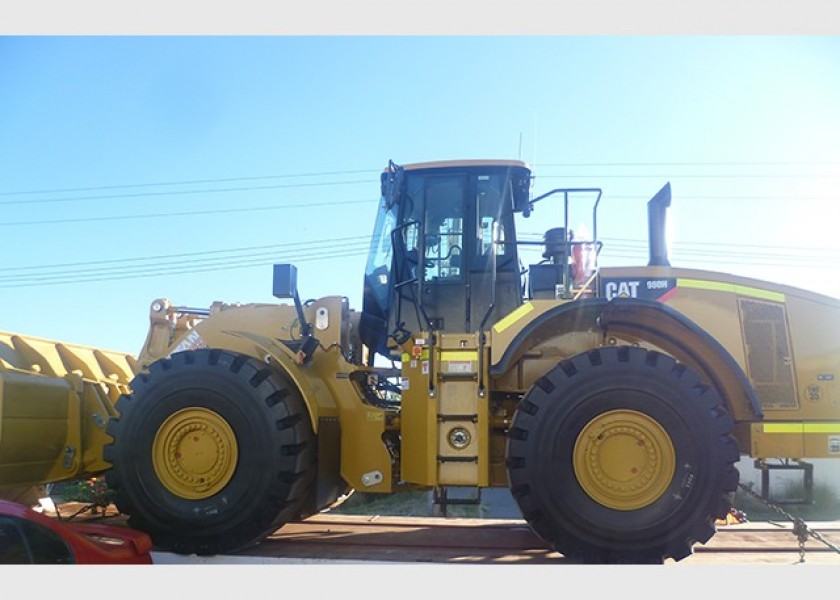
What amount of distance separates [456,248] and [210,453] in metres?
2.72

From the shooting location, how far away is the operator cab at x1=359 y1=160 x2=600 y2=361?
19.6 feet

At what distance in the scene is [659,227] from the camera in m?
5.98

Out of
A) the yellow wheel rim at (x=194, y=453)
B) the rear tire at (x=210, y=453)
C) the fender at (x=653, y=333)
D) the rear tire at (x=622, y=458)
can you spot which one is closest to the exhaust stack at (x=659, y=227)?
the fender at (x=653, y=333)

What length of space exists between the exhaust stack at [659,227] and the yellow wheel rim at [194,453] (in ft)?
12.8

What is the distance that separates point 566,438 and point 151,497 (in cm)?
327

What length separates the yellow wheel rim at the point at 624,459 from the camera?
4.83m

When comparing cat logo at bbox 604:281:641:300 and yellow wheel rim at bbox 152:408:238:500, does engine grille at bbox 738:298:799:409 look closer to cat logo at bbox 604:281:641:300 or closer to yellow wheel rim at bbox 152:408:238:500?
cat logo at bbox 604:281:641:300

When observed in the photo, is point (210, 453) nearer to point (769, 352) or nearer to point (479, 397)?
point (479, 397)

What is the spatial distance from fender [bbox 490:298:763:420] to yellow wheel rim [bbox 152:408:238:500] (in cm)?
223

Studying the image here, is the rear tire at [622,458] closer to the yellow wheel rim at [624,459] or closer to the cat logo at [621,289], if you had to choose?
the yellow wheel rim at [624,459]

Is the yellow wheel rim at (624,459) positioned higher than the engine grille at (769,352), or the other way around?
the engine grille at (769,352)

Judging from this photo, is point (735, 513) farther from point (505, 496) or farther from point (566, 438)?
point (505, 496)

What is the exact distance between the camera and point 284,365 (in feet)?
18.3

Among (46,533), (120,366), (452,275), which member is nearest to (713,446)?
(452,275)
